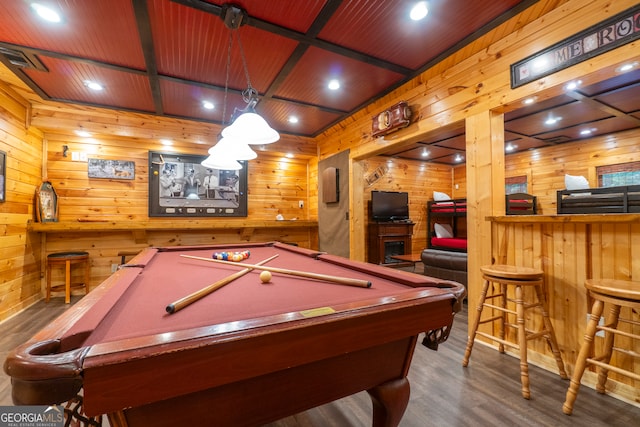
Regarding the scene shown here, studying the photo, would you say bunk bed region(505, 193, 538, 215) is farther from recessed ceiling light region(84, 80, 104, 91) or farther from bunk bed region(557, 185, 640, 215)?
recessed ceiling light region(84, 80, 104, 91)

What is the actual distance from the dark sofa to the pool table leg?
2.78 meters

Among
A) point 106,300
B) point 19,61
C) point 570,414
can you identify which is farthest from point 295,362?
point 19,61

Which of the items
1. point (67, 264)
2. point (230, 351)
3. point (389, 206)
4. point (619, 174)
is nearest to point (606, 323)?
point (230, 351)

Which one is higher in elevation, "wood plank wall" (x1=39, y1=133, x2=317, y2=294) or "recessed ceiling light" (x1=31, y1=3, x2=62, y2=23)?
"recessed ceiling light" (x1=31, y1=3, x2=62, y2=23)

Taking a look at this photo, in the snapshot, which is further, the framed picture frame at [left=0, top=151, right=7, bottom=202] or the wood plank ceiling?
the framed picture frame at [left=0, top=151, right=7, bottom=202]

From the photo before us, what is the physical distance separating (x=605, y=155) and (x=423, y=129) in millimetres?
4548

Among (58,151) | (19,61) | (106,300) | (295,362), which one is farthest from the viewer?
(58,151)

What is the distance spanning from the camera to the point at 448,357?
2211mm

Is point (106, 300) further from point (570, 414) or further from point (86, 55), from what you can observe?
point (86, 55)

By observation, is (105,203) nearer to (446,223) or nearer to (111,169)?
(111,169)

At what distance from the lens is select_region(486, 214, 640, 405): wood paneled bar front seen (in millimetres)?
1674

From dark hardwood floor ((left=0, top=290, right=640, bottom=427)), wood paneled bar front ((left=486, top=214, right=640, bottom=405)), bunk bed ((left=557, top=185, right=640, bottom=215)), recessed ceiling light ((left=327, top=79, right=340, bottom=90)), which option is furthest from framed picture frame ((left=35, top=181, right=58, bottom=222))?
bunk bed ((left=557, top=185, right=640, bottom=215))

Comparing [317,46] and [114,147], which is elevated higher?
[317,46]

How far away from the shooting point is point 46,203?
366 centimetres
